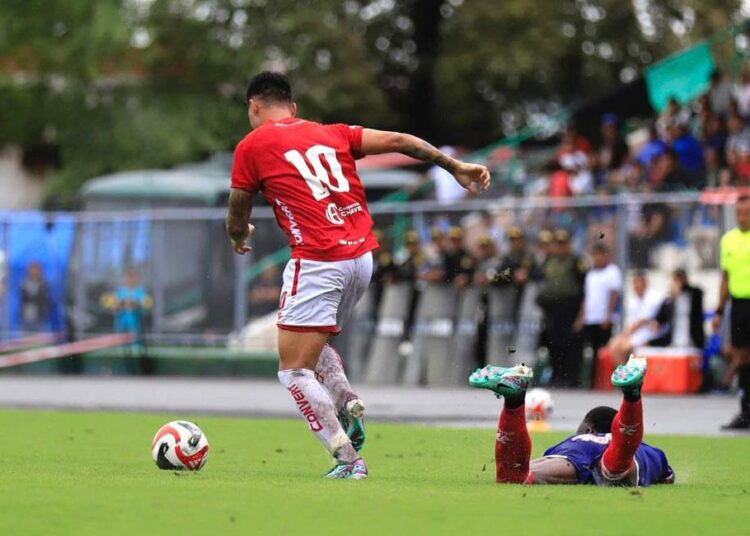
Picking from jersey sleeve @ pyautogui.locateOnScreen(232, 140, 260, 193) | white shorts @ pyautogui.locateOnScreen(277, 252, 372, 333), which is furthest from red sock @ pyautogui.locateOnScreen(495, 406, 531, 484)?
jersey sleeve @ pyautogui.locateOnScreen(232, 140, 260, 193)

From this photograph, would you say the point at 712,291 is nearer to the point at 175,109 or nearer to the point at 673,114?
the point at 673,114

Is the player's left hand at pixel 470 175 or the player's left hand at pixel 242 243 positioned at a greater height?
the player's left hand at pixel 470 175

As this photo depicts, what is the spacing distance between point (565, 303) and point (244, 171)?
1323 cm

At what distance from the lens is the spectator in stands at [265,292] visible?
84.3 feet

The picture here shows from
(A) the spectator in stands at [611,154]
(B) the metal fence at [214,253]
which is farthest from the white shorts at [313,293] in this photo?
(A) the spectator in stands at [611,154]

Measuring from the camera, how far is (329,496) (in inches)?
320

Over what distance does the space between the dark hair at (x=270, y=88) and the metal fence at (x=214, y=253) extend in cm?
1315

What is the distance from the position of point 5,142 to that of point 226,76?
11734 mm

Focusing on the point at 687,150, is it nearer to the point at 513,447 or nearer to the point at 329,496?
the point at 513,447

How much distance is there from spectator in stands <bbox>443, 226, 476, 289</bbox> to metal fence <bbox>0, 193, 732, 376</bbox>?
32cm

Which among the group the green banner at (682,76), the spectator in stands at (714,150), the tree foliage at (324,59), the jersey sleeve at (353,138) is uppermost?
the tree foliage at (324,59)

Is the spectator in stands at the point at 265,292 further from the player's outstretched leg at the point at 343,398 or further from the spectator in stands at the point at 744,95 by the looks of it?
the player's outstretched leg at the point at 343,398

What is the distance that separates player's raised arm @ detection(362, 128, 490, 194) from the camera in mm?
9430

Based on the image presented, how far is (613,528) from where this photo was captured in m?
7.07
